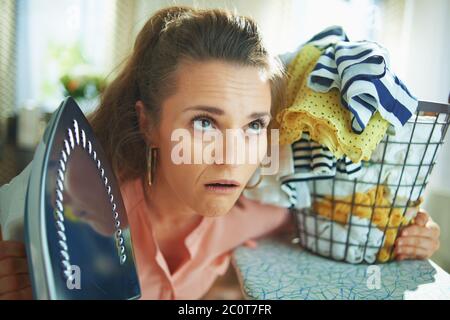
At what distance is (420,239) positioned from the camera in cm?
56

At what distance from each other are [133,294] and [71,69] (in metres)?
0.64

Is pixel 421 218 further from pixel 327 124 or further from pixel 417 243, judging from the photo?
pixel 327 124

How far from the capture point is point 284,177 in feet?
1.84

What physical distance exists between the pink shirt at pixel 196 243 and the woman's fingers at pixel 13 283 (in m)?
0.16

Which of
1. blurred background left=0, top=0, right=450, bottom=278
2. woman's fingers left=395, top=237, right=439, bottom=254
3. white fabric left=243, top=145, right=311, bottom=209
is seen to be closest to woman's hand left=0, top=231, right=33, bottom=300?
blurred background left=0, top=0, right=450, bottom=278

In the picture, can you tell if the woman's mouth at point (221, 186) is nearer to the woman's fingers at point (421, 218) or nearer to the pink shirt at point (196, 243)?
the pink shirt at point (196, 243)

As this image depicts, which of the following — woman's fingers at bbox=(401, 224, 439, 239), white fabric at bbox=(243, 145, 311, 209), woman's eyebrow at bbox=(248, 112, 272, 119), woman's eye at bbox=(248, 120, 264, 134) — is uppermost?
woman's eyebrow at bbox=(248, 112, 272, 119)

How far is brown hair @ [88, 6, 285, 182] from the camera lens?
464mm

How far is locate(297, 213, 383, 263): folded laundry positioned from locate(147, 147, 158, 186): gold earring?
0.78 feet

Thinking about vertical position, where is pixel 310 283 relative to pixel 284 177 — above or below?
below

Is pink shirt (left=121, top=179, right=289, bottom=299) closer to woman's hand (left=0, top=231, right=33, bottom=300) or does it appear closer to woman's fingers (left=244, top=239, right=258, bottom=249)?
woman's fingers (left=244, top=239, right=258, bottom=249)

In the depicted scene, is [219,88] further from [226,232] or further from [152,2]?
[226,232]

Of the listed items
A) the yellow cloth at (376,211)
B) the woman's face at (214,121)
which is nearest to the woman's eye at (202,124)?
the woman's face at (214,121)
